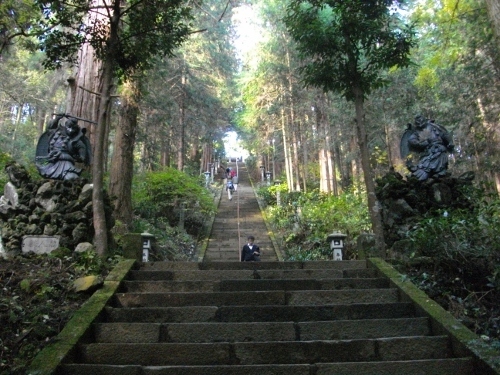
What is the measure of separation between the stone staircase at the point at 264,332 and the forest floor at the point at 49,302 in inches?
16.7

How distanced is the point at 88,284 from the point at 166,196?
986cm

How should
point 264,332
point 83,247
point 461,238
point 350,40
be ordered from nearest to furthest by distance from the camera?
point 264,332 < point 461,238 < point 83,247 < point 350,40

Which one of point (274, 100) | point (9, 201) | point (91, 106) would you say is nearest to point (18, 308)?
point (9, 201)

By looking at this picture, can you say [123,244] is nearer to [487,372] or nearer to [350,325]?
[350,325]

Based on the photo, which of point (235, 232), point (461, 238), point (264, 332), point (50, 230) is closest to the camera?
point (264, 332)

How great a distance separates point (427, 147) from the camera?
8.81 metres

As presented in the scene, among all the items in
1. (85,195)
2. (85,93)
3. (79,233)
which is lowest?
(79,233)

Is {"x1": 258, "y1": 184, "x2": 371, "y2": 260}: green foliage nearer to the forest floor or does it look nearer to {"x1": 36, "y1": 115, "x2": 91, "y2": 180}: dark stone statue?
the forest floor

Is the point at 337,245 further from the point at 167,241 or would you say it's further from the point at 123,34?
the point at 167,241

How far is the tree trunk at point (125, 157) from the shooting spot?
1118 centimetres

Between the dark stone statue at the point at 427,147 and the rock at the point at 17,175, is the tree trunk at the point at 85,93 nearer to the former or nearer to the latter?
the rock at the point at 17,175

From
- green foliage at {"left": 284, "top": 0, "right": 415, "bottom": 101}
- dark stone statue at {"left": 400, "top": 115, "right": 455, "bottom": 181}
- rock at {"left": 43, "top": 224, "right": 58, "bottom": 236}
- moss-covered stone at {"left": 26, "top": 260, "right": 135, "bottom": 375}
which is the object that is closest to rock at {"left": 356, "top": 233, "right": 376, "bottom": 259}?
dark stone statue at {"left": 400, "top": 115, "right": 455, "bottom": 181}

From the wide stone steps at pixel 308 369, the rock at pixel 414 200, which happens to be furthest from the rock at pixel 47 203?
the rock at pixel 414 200

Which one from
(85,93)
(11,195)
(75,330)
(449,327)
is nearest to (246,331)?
(75,330)
